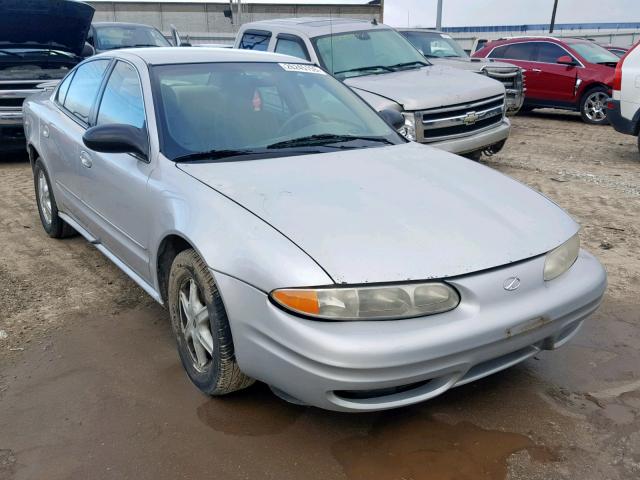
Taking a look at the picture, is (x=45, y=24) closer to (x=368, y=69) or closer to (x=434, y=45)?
(x=368, y=69)

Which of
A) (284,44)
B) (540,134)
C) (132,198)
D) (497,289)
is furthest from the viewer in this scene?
(540,134)

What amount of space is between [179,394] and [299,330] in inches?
40.6

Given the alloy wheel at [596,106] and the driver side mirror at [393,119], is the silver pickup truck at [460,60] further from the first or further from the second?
the driver side mirror at [393,119]

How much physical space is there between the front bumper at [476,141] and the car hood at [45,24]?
447cm

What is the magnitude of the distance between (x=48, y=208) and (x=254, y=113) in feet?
8.56

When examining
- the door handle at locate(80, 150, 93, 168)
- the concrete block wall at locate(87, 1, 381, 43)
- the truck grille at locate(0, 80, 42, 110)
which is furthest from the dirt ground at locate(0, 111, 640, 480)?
the concrete block wall at locate(87, 1, 381, 43)

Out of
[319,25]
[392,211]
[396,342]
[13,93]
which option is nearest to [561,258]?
[392,211]

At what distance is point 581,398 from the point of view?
3037 millimetres

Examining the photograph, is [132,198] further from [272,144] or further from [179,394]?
[179,394]

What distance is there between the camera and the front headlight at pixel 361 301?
2371mm

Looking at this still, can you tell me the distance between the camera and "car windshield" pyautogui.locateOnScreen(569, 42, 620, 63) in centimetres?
1263

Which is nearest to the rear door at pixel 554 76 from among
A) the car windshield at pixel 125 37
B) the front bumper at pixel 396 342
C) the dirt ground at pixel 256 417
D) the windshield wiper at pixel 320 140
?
the car windshield at pixel 125 37

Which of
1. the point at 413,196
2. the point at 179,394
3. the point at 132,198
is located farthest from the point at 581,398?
the point at 132,198

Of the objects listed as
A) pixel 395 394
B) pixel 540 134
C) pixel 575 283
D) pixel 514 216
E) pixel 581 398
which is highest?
pixel 514 216
